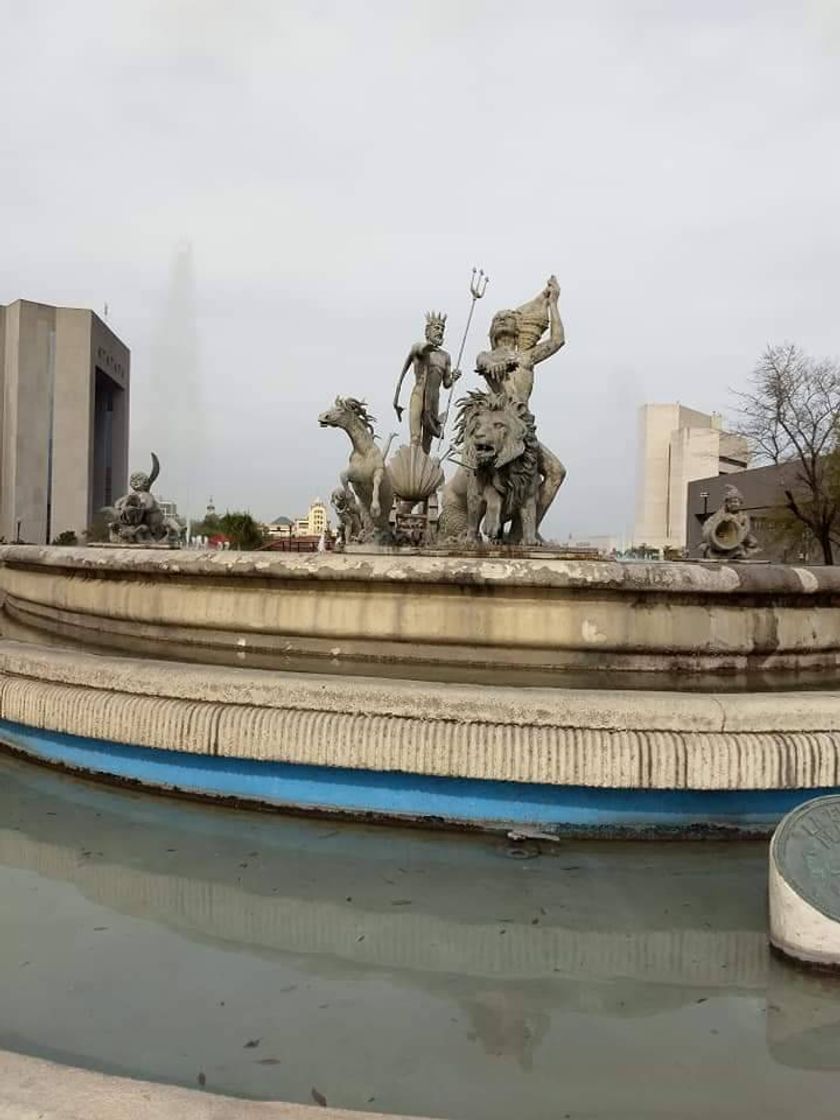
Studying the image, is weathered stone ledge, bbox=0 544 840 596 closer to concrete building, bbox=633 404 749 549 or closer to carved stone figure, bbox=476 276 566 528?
carved stone figure, bbox=476 276 566 528

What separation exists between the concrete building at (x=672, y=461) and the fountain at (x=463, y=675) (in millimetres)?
74653

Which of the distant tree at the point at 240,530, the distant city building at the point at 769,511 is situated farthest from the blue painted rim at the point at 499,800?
the distant tree at the point at 240,530

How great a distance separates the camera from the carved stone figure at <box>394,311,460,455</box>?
33.8ft

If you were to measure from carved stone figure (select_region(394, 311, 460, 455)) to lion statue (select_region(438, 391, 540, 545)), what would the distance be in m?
3.09

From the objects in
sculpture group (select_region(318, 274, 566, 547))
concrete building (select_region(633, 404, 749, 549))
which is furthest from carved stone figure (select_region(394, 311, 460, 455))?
concrete building (select_region(633, 404, 749, 549))

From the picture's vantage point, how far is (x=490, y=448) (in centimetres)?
647

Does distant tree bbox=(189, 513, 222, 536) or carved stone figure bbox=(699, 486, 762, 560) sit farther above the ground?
distant tree bbox=(189, 513, 222, 536)

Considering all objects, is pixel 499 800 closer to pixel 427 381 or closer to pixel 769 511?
pixel 427 381

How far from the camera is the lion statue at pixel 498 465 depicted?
646 cm

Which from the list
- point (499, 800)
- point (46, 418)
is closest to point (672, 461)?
point (46, 418)

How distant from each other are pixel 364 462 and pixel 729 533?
3921 millimetres

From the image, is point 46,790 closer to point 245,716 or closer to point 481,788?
point 245,716

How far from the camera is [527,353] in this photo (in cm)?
907


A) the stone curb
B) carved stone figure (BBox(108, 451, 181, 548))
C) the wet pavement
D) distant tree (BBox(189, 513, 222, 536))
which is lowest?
the wet pavement
